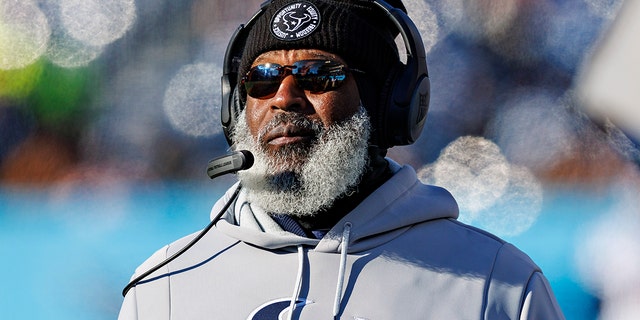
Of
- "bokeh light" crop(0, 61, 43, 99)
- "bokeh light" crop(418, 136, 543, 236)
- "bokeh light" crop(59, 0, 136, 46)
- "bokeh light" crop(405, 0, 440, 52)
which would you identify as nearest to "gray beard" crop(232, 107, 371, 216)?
"bokeh light" crop(418, 136, 543, 236)

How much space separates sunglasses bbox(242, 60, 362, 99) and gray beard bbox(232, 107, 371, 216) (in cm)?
8

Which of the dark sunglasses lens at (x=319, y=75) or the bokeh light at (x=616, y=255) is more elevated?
the dark sunglasses lens at (x=319, y=75)

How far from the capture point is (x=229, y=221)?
216 cm

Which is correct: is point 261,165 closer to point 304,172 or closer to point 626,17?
point 304,172

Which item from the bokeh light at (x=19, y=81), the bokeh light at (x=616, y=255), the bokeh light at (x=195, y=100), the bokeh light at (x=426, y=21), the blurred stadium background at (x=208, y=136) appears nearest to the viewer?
the bokeh light at (x=616, y=255)

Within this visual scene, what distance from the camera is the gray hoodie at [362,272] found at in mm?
1896

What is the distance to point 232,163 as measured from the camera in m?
1.99

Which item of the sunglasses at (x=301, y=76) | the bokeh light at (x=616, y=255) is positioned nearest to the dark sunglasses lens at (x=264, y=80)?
the sunglasses at (x=301, y=76)

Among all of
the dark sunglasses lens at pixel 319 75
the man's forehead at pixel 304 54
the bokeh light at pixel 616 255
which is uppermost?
the man's forehead at pixel 304 54

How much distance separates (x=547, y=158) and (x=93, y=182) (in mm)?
1612

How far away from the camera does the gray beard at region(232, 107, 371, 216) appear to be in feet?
6.73

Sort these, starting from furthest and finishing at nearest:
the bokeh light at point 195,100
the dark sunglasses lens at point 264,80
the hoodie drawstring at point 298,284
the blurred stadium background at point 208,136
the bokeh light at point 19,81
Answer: the bokeh light at point 19,81 → the bokeh light at point 195,100 → the blurred stadium background at point 208,136 → the dark sunglasses lens at point 264,80 → the hoodie drawstring at point 298,284

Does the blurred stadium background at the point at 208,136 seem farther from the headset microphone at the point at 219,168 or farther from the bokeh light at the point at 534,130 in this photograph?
the headset microphone at the point at 219,168

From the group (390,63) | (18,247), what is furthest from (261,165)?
(18,247)
